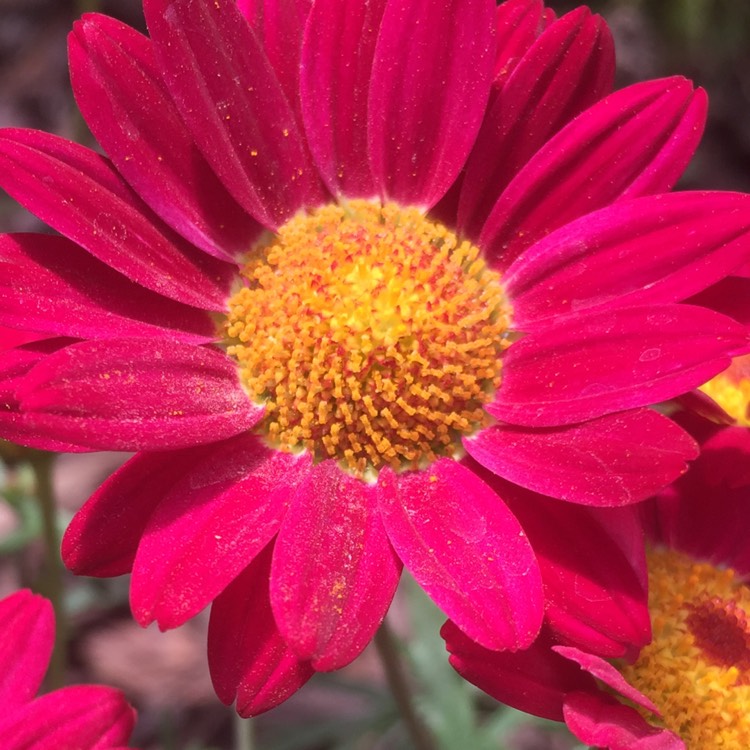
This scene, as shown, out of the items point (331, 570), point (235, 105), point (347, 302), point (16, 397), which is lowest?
point (331, 570)

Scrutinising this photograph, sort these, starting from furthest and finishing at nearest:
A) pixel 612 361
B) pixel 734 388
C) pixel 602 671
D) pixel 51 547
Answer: pixel 51 547, pixel 734 388, pixel 612 361, pixel 602 671

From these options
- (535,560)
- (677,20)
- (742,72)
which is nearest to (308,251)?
(535,560)

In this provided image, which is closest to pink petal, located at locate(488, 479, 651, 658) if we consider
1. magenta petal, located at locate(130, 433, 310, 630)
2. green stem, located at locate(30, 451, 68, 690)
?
magenta petal, located at locate(130, 433, 310, 630)

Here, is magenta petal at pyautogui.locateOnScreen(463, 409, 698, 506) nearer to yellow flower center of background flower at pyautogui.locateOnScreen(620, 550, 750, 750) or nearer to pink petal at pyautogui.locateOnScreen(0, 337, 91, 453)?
yellow flower center of background flower at pyautogui.locateOnScreen(620, 550, 750, 750)

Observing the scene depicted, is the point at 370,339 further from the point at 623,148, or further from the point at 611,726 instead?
the point at 611,726

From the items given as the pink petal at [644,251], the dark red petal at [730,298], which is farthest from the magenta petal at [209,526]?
the dark red petal at [730,298]

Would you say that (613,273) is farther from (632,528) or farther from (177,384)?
(177,384)

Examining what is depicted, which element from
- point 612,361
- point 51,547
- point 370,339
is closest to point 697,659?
point 612,361
